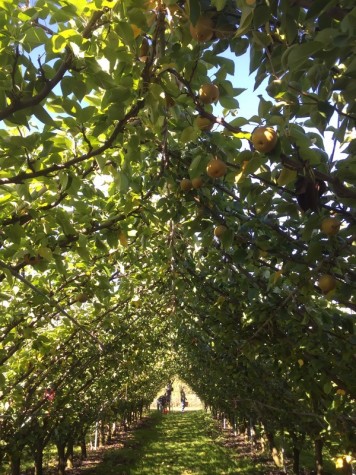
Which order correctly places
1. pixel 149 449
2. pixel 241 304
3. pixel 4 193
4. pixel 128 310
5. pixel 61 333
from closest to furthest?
pixel 4 193 < pixel 241 304 < pixel 61 333 < pixel 128 310 < pixel 149 449

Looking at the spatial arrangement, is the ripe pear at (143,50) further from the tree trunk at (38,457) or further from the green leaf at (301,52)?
the tree trunk at (38,457)

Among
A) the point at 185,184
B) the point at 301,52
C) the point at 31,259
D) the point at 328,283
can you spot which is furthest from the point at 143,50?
the point at 31,259

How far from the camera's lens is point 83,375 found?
394 inches

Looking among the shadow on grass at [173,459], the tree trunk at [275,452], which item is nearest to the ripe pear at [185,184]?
the tree trunk at [275,452]

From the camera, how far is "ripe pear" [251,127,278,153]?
61.8 inches

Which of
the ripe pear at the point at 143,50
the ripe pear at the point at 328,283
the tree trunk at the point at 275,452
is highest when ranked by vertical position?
the ripe pear at the point at 143,50

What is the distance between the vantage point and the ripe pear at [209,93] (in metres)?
1.78

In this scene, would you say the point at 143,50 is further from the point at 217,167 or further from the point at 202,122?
the point at 217,167

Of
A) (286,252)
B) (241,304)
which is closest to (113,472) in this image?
(241,304)

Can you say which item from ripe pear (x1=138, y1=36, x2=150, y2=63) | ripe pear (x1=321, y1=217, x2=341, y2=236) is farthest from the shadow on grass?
ripe pear (x1=138, y1=36, x2=150, y2=63)

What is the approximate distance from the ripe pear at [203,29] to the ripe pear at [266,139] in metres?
0.40

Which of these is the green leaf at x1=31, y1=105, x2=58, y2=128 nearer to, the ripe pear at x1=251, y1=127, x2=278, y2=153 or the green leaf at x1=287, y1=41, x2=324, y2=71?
the ripe pear at x1=251, y1=127, x2=278, y2=153

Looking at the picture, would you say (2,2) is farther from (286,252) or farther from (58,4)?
(286,252)

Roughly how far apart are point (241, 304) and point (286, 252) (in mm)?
2016
